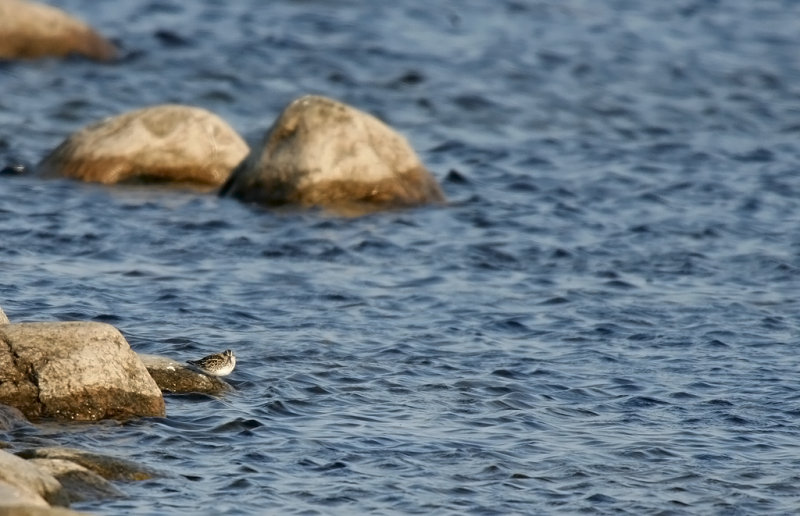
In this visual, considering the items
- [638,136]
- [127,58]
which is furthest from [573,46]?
[127,58]

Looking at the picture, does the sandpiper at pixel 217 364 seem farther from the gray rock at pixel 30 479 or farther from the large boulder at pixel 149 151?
the large boulder at pixel 149 151

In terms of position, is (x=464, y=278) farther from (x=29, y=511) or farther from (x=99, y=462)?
(x=29, y=511)

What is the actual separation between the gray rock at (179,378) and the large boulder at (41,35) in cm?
1336

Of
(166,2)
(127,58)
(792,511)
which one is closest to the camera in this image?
(792,511)

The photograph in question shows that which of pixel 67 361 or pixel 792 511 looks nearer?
pixel 792 511

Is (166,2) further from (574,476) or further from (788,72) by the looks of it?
(574,476)

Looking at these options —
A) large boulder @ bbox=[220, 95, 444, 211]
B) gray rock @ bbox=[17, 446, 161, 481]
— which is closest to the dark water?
gray rock @ bbox=[17, 446, 161, 481]

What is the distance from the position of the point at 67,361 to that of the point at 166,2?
61.8 ft

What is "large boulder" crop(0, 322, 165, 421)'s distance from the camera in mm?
9484

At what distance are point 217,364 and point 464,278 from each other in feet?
12.7

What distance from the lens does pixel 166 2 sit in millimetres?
27500

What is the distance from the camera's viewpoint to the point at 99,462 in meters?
8.55

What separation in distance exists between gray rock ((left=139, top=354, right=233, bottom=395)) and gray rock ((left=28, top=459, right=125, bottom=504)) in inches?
76.3

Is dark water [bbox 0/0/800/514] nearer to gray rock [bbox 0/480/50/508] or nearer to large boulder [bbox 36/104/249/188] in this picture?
large boulder [bbox 36/104/249/188]
